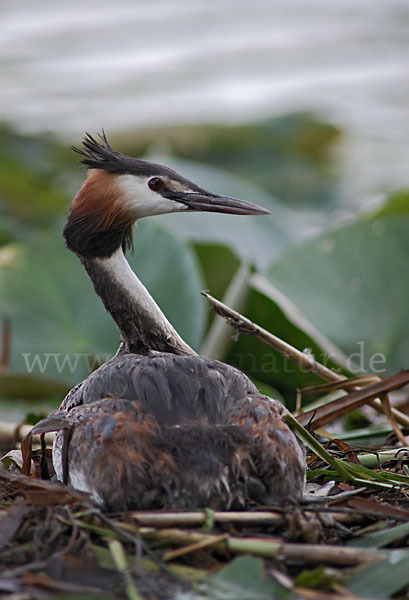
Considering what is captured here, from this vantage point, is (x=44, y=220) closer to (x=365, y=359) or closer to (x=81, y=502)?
(x=365, y=359)

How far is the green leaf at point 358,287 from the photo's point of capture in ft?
17.5

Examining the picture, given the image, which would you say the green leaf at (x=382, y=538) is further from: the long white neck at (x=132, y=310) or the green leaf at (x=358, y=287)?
the green leaf at (x=358, y=287)

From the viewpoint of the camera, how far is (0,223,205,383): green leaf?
5211 millimetres

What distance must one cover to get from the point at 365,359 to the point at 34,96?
8.14 m

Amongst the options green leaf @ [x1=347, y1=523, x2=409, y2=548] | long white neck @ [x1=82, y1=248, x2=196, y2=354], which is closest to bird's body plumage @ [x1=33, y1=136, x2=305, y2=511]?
green leaf @ [x1=347, y1=523, x2=409, y2=548]

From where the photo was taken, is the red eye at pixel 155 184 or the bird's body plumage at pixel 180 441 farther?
the red eye at pixel 155 184

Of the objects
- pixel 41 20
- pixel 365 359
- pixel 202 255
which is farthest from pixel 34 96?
pixel 365 359

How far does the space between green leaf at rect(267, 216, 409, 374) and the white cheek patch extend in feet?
5.22

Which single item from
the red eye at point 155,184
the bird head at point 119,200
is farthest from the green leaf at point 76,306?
the red eye at point 155,184

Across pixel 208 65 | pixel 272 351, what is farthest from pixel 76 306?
pixel 208 65

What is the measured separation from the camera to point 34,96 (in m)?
12.2

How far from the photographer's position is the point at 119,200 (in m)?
3.96

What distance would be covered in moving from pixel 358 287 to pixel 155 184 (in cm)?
193

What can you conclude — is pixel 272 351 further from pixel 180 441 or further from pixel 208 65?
pixel 208 65
